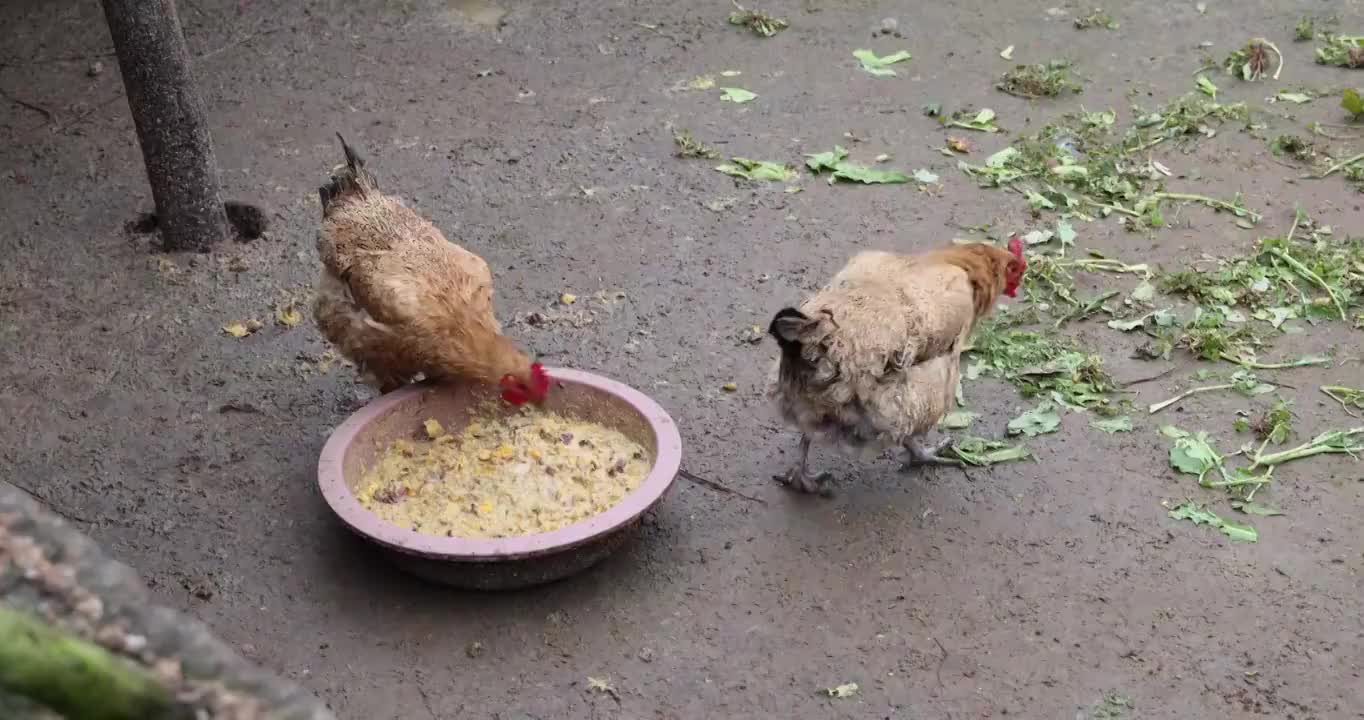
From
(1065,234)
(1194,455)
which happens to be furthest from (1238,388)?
(1065,234)

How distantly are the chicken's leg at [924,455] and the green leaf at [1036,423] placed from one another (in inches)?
14.7

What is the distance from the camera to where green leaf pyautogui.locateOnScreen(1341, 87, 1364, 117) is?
8.41 m

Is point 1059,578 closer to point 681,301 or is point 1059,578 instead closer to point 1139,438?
point 1139,438

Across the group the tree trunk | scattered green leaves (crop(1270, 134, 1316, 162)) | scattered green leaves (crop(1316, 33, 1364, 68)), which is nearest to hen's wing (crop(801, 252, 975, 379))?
the tree trunk

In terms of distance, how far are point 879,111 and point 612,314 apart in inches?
128

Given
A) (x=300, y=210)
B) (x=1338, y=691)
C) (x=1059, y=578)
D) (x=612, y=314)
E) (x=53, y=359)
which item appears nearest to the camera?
(x=1338, y=691)

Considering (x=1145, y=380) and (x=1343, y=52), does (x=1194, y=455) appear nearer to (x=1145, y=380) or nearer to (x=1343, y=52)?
(x=1145, y=380)

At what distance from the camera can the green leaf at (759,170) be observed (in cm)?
797

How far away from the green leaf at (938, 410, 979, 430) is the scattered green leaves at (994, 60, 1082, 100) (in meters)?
3.96

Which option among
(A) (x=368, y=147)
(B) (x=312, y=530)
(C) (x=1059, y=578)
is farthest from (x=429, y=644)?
(A) (x=368, y=147)

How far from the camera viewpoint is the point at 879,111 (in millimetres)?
8820

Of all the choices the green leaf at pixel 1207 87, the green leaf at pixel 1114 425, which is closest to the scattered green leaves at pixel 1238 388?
the green leaf at pixel 1114 425

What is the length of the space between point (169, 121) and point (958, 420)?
466cm

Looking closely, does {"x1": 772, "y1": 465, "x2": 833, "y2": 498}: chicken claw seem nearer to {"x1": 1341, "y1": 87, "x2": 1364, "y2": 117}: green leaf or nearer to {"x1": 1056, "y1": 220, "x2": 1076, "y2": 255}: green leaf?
{"x1": 1056, "y1": 220, "x2": 1076, "y2": 255}: green leaf
